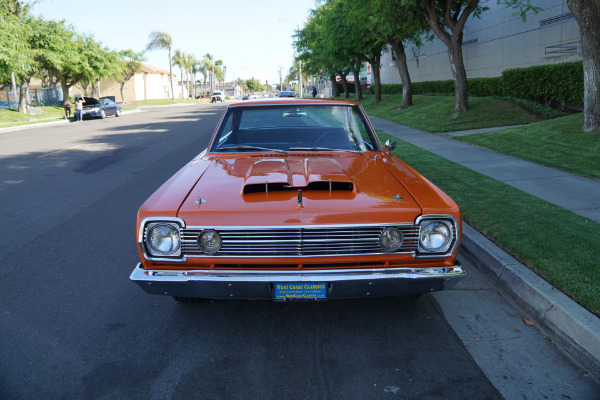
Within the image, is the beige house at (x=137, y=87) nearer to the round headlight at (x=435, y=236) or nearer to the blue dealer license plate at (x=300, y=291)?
the blue dealer license plate at (x=300, y=291)

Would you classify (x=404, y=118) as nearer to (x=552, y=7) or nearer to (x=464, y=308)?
(x=552, y=7)

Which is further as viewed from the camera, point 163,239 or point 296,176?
point 296,176

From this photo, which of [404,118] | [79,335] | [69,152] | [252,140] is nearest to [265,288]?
[79,335]

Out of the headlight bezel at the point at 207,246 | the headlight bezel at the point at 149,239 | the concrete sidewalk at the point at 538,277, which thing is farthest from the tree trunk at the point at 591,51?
the headlight bezel at the point at 149,239

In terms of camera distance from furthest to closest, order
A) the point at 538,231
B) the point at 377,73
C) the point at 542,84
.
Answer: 1. the point at 377,73
2. the point at 542,84
3. the point at 538,231

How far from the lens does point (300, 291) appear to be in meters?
2.92

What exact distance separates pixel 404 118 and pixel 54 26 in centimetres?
3067

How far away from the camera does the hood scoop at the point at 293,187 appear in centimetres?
325

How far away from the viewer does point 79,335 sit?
3.35 m

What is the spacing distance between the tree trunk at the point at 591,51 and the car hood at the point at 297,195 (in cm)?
859

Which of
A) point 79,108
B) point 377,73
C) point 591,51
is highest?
point 377,73

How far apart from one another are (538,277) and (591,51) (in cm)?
868

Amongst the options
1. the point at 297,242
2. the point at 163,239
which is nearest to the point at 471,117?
the point at 297,242

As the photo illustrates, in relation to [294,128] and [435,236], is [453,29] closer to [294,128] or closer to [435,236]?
[294,128]
